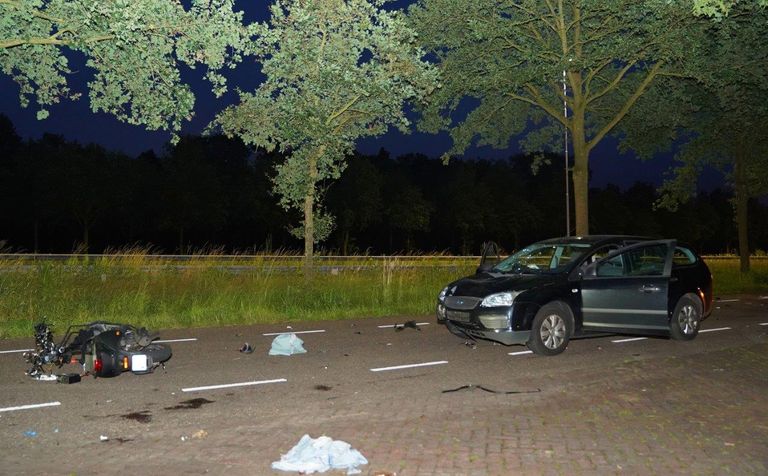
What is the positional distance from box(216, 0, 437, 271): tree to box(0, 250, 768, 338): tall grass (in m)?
2.75

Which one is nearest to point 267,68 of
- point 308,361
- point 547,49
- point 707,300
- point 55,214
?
point 547,49

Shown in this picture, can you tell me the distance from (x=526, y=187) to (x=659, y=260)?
79.4m

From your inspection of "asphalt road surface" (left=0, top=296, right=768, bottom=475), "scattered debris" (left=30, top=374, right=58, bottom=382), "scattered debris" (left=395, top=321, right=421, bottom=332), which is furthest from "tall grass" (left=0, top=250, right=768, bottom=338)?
"scattered debris" (left=30, top=374, right=58, bottom=382)

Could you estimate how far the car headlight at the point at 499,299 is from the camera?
10727mm

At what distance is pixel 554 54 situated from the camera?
19.7 meters

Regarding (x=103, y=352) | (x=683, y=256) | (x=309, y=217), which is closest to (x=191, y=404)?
(x=103, y=352)

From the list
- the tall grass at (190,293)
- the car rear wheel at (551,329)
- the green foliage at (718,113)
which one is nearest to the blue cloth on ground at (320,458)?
the car rear wheel at (551,329)

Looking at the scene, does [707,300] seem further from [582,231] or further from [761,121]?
[761,121]

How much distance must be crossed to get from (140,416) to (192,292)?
10743mm

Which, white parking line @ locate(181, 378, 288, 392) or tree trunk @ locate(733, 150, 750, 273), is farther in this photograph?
tree trunk @ locate(733, 150, 750, 273)

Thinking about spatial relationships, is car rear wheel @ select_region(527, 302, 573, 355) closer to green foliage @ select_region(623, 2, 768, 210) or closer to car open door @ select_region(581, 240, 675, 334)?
car open door @ select_region(581, 240, 675, 334)

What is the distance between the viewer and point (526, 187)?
297 ft

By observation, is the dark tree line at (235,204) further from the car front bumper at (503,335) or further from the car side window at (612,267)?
the car front bumper at (503,335)

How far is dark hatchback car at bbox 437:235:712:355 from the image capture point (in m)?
10.8
